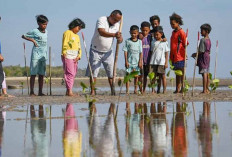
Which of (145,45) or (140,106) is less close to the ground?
(145,45)

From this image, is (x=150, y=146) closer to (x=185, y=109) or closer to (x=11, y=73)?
(x=185, y=109)

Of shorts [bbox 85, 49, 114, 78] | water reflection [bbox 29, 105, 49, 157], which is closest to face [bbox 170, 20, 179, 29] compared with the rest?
shorts [bbox 85, 49, 114, 78]

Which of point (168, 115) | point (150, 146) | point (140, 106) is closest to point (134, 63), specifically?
point (140, 106)

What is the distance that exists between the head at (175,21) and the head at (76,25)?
208 cm

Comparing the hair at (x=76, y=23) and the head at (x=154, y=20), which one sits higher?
the head at (x=154, y=20)

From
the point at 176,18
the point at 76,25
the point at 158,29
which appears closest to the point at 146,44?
the point at 158,29

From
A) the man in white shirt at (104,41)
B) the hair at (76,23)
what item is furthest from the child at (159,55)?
the hair at (76,23)

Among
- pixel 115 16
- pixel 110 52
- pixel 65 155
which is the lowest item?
pixel 65 155

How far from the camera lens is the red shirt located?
505 inches

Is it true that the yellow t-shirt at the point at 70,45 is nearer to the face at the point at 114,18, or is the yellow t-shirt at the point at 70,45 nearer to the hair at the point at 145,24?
the face at the point at 114,18

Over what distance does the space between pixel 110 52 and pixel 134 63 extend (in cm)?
77

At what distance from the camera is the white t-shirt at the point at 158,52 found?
1302 centimetres

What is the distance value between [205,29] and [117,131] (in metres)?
7.66

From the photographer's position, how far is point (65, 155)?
4434 mm
